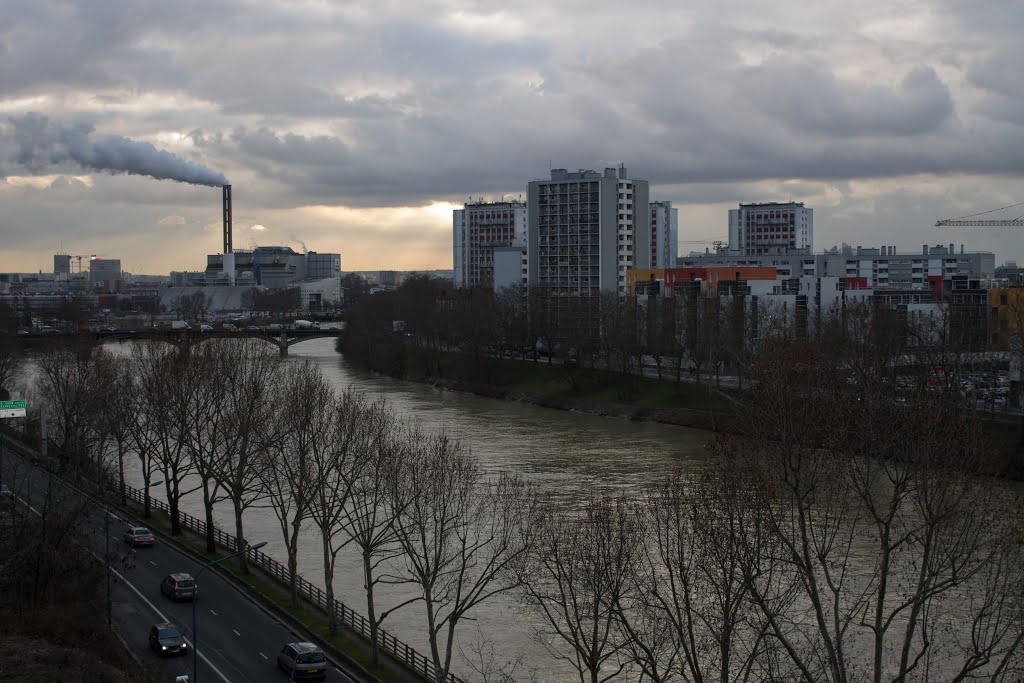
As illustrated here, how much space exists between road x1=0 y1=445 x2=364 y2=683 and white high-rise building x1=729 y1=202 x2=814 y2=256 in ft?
271

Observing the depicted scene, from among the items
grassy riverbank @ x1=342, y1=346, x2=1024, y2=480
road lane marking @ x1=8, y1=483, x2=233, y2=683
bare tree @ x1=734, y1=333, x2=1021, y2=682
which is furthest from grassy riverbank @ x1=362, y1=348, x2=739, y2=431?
road lane marking @ x1=8, y1=483, x2=233, y2=683

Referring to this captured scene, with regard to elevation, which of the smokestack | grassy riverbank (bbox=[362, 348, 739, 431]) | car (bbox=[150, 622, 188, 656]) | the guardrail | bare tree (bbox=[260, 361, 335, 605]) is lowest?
the guardrail

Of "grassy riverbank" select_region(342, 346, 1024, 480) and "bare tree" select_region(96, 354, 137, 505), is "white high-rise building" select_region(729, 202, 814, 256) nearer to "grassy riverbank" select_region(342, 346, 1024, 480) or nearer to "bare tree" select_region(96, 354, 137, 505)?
"grassy riverbank" select_region(342, 346, 1024, 480)

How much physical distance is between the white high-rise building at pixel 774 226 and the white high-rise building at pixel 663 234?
28.8 ft

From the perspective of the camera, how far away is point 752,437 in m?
9.56

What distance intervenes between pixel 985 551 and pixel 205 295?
109107mm

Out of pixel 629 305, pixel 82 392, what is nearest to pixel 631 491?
pixel 82 392

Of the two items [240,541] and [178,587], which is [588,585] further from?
[240,541]

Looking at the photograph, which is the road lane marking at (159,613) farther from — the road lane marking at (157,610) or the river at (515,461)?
the river at (515,461)

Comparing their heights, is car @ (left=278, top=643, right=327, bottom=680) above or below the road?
above

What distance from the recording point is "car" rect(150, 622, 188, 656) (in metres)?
11.6

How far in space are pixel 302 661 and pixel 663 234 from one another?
246 ft

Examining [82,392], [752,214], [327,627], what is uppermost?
[752,214]

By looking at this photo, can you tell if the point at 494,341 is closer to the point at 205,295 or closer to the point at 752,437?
the point at 752,437
